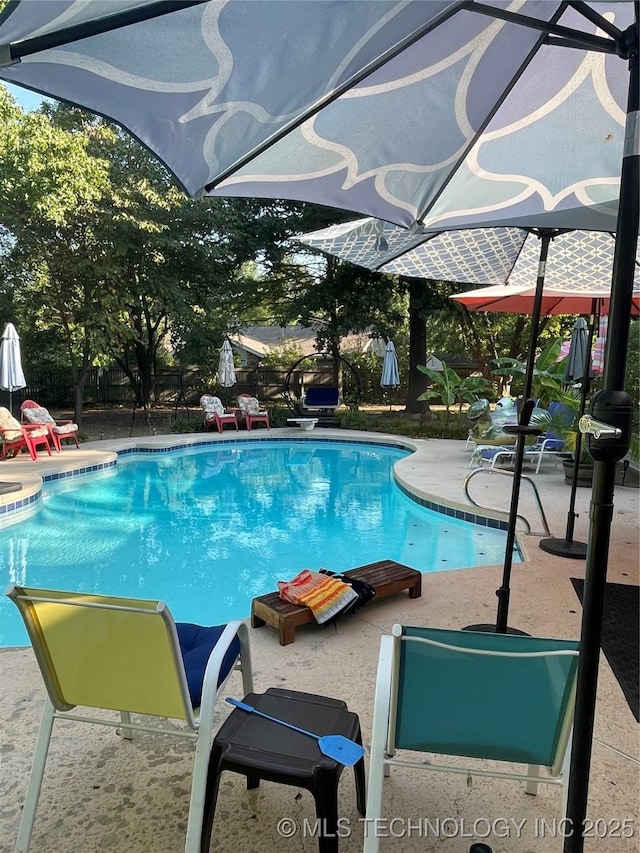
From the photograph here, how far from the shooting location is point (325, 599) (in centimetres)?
347

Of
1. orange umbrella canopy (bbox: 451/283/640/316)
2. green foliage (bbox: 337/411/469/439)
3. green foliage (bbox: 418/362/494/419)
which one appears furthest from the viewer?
green foliage (bbox: 337/411/469/439)

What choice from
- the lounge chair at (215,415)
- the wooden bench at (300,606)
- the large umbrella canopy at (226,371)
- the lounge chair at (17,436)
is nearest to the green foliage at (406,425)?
the lounge chair at (215,415)

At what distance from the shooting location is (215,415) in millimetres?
14609

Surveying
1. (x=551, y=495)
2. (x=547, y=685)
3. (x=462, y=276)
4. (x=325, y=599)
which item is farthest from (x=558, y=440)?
(x=547, y=685)

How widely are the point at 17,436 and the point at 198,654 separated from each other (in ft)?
30.3

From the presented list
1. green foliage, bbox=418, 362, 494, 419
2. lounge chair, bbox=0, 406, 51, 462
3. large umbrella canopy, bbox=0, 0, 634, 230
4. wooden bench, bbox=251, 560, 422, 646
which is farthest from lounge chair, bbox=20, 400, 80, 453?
large umbrella canopy, bbox=0, 0, 634, 230

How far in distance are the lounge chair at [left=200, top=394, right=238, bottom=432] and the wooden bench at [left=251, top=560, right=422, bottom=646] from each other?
1082 centimetres

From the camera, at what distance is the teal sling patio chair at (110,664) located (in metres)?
1.83

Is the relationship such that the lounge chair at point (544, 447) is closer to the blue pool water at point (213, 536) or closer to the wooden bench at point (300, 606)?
the blue pool water at point (213, 536)

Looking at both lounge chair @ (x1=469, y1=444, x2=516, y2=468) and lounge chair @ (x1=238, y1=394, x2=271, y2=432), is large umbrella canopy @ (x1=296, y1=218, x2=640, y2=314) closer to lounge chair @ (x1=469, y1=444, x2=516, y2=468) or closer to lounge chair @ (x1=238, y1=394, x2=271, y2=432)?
lounge chair @ (x1=469, y1=444, x2=516, y2=468)

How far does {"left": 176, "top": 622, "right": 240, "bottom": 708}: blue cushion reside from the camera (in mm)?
2070

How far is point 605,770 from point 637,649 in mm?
1178

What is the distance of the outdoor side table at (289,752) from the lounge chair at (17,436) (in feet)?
30.6

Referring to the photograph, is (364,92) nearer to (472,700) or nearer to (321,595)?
(472,700)
